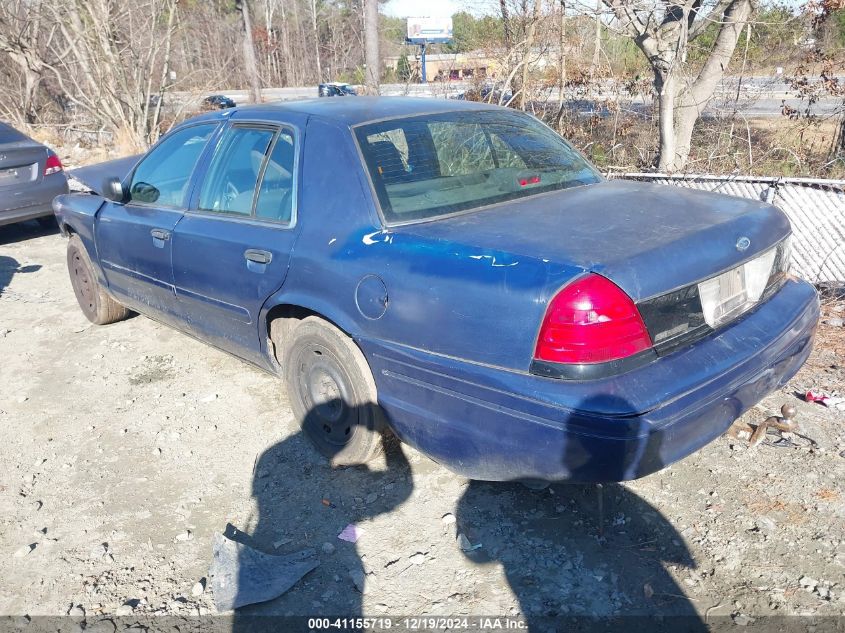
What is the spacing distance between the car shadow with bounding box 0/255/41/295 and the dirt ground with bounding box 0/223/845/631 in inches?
134

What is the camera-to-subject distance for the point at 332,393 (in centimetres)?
334

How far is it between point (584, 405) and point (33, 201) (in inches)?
327

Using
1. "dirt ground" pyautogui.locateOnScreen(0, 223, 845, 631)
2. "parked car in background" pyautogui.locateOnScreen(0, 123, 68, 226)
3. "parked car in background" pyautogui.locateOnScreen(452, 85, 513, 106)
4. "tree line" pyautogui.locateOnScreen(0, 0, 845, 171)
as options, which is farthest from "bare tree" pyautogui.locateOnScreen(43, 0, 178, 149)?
"dirt ground" pyautogui.locateOnScreen(0, 223, 845, 631)

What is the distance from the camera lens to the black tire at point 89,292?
17.8 ft

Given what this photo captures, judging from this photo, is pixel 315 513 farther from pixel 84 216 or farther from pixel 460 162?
pixel 84 216

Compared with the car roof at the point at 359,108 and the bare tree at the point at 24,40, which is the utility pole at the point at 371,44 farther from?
the bare tree at the point at 24,40

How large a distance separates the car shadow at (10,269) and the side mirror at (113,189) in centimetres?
309

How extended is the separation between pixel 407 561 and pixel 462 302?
3.69 feet

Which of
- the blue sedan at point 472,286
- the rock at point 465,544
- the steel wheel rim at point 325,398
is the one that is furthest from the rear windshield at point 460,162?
the rock at point 465,544

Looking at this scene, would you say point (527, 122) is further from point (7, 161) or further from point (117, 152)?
point (117, 152)

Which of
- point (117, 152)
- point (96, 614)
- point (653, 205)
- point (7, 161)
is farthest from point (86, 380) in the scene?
point (117, 152)

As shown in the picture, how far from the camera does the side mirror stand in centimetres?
459

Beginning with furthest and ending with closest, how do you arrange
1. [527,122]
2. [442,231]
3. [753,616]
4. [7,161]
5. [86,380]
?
[7,161] < [86,380] < [527,122] < [442,231] < [753,616]

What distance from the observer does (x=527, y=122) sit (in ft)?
12.8
